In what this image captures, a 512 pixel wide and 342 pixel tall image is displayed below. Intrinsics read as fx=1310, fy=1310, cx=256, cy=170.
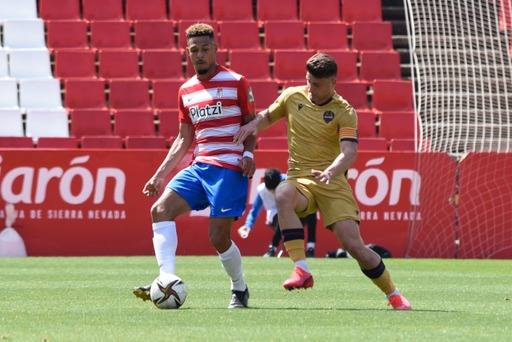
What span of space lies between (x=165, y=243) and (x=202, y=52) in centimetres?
138

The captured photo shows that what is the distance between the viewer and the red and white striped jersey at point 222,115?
30.8 feet

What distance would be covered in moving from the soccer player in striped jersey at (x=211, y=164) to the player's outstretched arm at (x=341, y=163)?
1.92 feet

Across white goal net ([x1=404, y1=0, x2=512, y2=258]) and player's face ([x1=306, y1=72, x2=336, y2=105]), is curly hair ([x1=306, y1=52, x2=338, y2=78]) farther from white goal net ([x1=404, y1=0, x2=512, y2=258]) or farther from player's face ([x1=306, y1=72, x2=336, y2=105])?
white goal net ([x1=404, y1=0, x2=512, y2=258])

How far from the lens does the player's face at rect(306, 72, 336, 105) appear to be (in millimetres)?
9195

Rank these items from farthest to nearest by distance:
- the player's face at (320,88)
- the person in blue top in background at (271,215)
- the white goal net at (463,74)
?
the white goal net at (463,74), the person in blue top in background at (271,215), the player's face at (320,88)

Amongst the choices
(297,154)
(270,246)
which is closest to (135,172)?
(270,246)

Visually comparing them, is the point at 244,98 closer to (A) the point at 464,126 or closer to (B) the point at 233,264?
(B) the point at 233,264

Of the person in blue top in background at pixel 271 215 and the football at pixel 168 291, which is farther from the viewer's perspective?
the person in blue top in background at pixel 271 215

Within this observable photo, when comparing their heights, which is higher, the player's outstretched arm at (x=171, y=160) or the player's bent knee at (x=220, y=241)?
the player's outstretched arm at (x=171, y=160)

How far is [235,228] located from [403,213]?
8.55 feet

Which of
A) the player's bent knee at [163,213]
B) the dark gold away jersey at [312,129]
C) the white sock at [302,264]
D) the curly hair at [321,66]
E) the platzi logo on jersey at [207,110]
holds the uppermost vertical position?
the curly hair at [321,66]

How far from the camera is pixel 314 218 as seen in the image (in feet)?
63.6

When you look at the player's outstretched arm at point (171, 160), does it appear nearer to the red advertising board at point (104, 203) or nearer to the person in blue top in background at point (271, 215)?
the person in blue top in background at point (271, 215)

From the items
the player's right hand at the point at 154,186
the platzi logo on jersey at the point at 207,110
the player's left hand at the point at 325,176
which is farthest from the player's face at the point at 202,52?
the player's left hand at the point at 325,176
